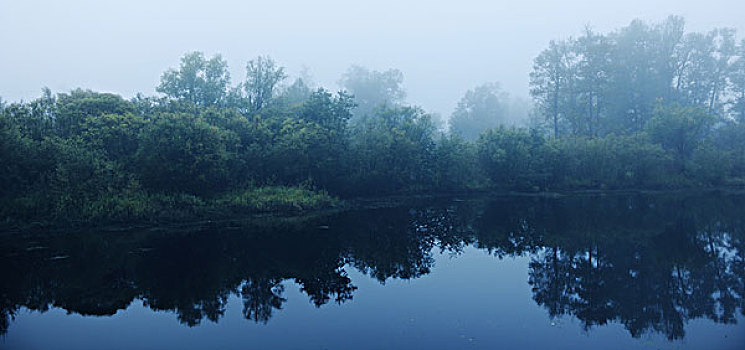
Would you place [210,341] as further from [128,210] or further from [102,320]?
[128,210]

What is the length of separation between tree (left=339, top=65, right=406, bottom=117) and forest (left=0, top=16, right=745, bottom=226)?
1041 inches

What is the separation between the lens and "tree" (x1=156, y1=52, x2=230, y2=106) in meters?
40.6

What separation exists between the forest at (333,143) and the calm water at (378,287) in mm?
3799

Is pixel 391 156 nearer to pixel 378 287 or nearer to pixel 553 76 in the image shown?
pixel 378 287

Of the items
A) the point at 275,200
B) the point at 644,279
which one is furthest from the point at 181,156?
the point at 644,279

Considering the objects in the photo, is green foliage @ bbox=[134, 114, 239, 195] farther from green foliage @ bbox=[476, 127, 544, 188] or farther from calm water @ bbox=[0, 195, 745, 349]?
green foliage @ bbox=[476, 127, 544, 188]

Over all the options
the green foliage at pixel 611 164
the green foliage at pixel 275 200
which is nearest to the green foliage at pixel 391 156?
the green foliage at pixel 275 200

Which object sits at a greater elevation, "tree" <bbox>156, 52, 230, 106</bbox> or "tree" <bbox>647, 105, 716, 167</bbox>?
"tree" <bbox>156, 52, 230, 106</bbox>

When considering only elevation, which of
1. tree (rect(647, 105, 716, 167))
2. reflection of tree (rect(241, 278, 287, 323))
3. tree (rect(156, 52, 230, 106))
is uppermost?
tree (rect(156, 52, 230, 106))

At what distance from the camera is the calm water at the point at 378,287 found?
9.84 m

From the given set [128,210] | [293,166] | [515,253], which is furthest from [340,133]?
[515,253]

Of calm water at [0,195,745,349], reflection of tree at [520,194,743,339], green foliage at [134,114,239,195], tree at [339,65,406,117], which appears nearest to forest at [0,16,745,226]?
green foliage at [134,114,239,195]

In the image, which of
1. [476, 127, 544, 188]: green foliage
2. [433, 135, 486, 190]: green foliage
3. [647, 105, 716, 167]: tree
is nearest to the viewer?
[433, 135, 486, 190]: green foliage

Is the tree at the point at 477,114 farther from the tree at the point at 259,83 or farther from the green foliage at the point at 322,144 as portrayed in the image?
the tree at the point at 259,83
